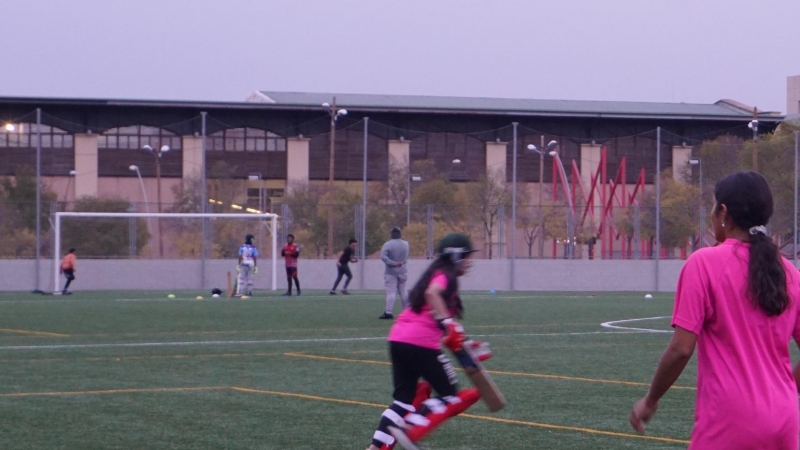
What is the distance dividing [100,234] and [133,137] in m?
12.9

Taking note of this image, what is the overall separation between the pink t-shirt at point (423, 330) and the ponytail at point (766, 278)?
337 centimetres

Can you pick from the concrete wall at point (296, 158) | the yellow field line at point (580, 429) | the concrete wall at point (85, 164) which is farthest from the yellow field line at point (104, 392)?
the concrete wall at point (296, 158)

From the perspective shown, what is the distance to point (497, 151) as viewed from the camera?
2063 inches

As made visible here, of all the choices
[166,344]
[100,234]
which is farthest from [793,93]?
[166,344]

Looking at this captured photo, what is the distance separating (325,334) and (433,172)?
28696 millimetres

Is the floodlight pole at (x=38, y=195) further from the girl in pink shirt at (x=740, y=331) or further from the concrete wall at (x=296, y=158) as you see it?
the girl in pink shirt at (x=740, y=331)

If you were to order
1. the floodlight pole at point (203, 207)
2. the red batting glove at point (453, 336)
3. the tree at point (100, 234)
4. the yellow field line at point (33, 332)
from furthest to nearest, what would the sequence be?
the floodlight pole at point (203, 207), the tree at point (100, 234), the yellow field line at point (33, 332), the red batting glove at point (453, 336)

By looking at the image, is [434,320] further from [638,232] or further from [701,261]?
[638,232]

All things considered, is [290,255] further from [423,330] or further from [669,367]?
[669,367]

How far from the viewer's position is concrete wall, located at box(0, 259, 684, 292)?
127 feet

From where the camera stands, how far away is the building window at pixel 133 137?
51062mm

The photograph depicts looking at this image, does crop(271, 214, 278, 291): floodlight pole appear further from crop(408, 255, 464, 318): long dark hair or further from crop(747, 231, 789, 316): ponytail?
crop(747, 231, 789, 316): ponytail

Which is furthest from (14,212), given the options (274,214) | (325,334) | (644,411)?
(644,411)

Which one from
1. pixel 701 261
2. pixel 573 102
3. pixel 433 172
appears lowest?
pixel 701 261
